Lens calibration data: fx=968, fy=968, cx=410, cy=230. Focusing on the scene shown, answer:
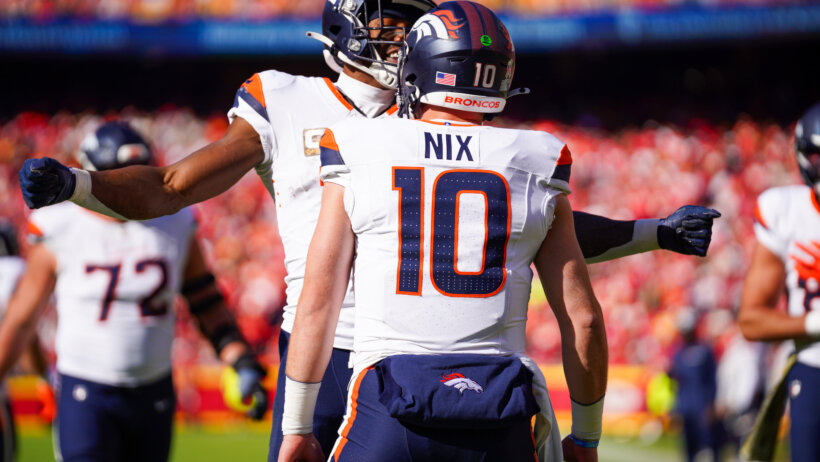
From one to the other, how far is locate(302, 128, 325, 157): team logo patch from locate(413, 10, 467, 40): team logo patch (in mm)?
572

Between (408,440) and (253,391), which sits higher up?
(408,440)

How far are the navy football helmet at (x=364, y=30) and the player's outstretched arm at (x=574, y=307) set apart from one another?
0.94 m

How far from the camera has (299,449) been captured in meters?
2.70

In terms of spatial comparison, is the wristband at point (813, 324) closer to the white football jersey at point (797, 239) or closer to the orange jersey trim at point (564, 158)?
the white football jersey at point (797, 239)

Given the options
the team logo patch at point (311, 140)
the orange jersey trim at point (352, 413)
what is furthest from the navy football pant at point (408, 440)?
the team logo patch at point (311, 140)

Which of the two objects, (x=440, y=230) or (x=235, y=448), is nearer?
(x=440, y=230)

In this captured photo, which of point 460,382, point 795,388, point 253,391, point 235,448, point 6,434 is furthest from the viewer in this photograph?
point 235,448

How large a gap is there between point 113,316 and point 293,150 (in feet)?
6.71

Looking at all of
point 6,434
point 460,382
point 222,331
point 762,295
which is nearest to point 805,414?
point 762,295

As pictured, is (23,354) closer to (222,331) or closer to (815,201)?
(222,331)

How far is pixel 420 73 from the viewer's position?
2.84 meters

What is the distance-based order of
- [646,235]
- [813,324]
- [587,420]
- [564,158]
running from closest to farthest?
[564,158]
[587,420]
[646,235]
[813,324]

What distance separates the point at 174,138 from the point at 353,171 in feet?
61.2

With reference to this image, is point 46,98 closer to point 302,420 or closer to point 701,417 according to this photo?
point 701,417
